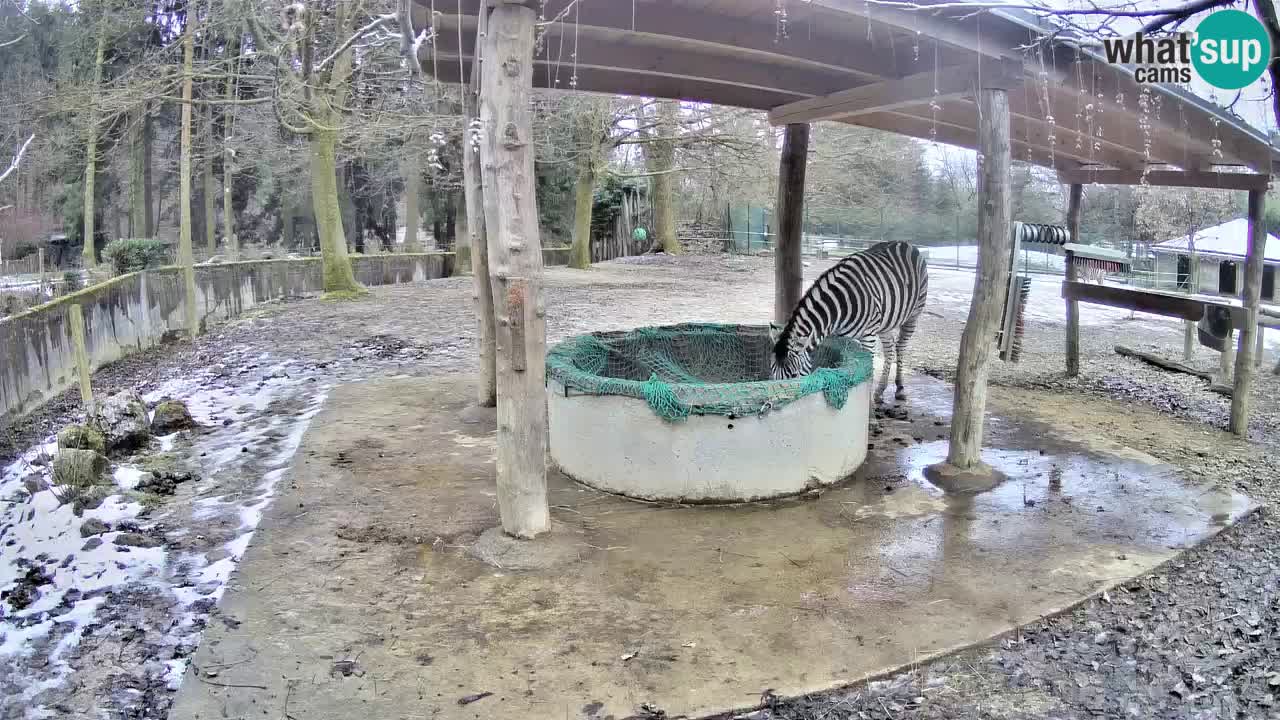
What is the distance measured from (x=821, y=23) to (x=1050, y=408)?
458 cm

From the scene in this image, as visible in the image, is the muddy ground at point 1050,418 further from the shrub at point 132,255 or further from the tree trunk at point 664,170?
the tree trunk at point 664,170

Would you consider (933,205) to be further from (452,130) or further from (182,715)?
(182,715)

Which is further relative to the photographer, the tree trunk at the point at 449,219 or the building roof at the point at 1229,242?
the tree trunk at the point at 449,219

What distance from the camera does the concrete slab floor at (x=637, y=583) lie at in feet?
10.7

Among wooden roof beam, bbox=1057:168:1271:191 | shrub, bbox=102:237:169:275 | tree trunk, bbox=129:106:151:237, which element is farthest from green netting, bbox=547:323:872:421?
tree trunk, bbox=129:106:151:237

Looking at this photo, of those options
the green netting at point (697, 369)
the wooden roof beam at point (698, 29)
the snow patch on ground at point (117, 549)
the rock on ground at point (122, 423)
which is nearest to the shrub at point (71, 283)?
the snow patch on ground at point (117, 549)

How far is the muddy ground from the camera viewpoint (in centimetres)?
322

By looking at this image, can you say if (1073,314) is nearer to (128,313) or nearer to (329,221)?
(128,313)

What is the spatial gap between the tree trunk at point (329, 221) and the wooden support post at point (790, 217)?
1025 cm

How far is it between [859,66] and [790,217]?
2.94 meters

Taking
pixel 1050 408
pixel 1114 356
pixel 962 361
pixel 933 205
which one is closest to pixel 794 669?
pixel 962 361

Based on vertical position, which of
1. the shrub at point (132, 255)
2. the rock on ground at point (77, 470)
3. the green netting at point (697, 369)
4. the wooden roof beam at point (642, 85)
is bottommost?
the rock on ground at point (77, 470)

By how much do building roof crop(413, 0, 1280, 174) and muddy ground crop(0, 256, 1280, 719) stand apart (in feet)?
7.89

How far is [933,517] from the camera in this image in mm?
5098
